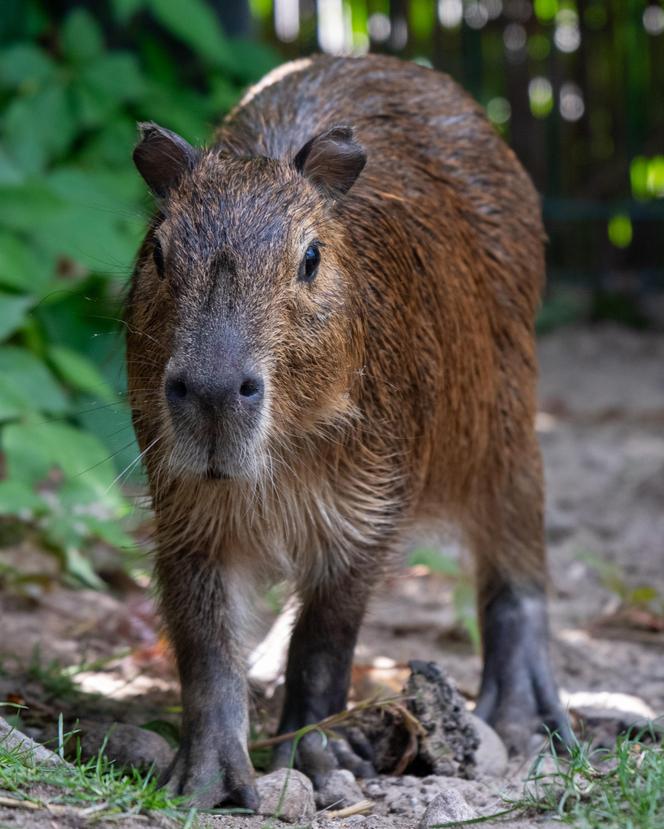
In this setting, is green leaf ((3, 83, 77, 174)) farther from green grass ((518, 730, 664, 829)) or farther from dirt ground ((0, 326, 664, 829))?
green grass ((518, 730, 664, 829))

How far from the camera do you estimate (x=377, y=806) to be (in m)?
3.14

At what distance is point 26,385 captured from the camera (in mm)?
4938

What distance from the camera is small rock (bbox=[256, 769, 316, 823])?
9.82 ft

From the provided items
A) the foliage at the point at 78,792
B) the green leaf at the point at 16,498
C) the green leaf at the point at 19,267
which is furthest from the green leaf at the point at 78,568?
the foliage at the point at 78,792

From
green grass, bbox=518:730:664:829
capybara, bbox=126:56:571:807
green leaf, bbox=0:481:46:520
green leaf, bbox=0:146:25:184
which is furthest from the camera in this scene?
green leaf, bbox=0:146:25:184

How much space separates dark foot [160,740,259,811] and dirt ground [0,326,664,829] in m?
0.15

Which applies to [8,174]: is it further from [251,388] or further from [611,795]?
[611,795]

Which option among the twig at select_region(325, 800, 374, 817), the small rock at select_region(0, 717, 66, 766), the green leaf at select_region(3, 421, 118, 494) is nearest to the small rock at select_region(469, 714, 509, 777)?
the twig at select_region(325, 800, 374, 817)

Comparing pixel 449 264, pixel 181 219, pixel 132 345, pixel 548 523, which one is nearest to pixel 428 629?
pixel 548 523

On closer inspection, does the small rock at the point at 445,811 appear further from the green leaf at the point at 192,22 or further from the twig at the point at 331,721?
the green leaf at the point at 192,22

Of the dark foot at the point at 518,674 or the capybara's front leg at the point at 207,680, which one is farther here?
the dark foot at the point at 518,674

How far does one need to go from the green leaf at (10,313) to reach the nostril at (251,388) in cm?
218

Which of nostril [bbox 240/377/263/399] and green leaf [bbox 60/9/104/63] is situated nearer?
nostril [bbox 240/377/263/399]

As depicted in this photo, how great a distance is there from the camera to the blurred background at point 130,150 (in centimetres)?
481
